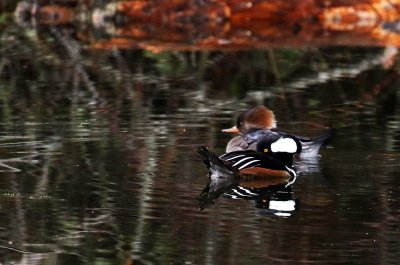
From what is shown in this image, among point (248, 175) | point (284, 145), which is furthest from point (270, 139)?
point (248, 175)

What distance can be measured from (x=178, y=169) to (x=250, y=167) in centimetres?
69

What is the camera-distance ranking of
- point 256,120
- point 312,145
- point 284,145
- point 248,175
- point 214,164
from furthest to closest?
point 256,120 < point 312,145 < point 284,145 < point 248,175 < point 214,164

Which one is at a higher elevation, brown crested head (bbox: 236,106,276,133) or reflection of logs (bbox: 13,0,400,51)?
brown crested head (bbox: 236,106,276,133)

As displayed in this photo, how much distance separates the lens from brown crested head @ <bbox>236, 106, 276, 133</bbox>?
10.4 metres

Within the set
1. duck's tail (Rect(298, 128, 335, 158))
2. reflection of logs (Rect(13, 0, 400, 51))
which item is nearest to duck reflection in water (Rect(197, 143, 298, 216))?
duck's tail (Rect(298, 128, 335, 158))

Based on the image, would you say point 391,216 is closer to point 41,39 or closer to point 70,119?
point 70,119

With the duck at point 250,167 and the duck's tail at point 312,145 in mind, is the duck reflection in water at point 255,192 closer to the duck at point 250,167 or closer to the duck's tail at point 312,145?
the duck at point 250,167

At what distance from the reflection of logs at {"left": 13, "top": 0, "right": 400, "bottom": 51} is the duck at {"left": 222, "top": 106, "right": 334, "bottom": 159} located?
1512cm

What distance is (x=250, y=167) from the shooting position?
8.98 m

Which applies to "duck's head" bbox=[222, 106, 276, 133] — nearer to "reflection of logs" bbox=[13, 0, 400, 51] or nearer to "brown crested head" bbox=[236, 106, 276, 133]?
"brown crested head" bbox=[236, 106, 276, 133]

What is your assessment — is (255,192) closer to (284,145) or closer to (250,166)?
(250,166)

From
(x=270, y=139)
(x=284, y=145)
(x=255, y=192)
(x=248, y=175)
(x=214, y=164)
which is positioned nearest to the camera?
(x=255, y=192)

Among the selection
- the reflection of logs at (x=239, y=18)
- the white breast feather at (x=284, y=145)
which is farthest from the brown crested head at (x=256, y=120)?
the reflection of logs at (x=239, y=18)

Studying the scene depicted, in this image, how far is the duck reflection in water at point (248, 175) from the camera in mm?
8680
